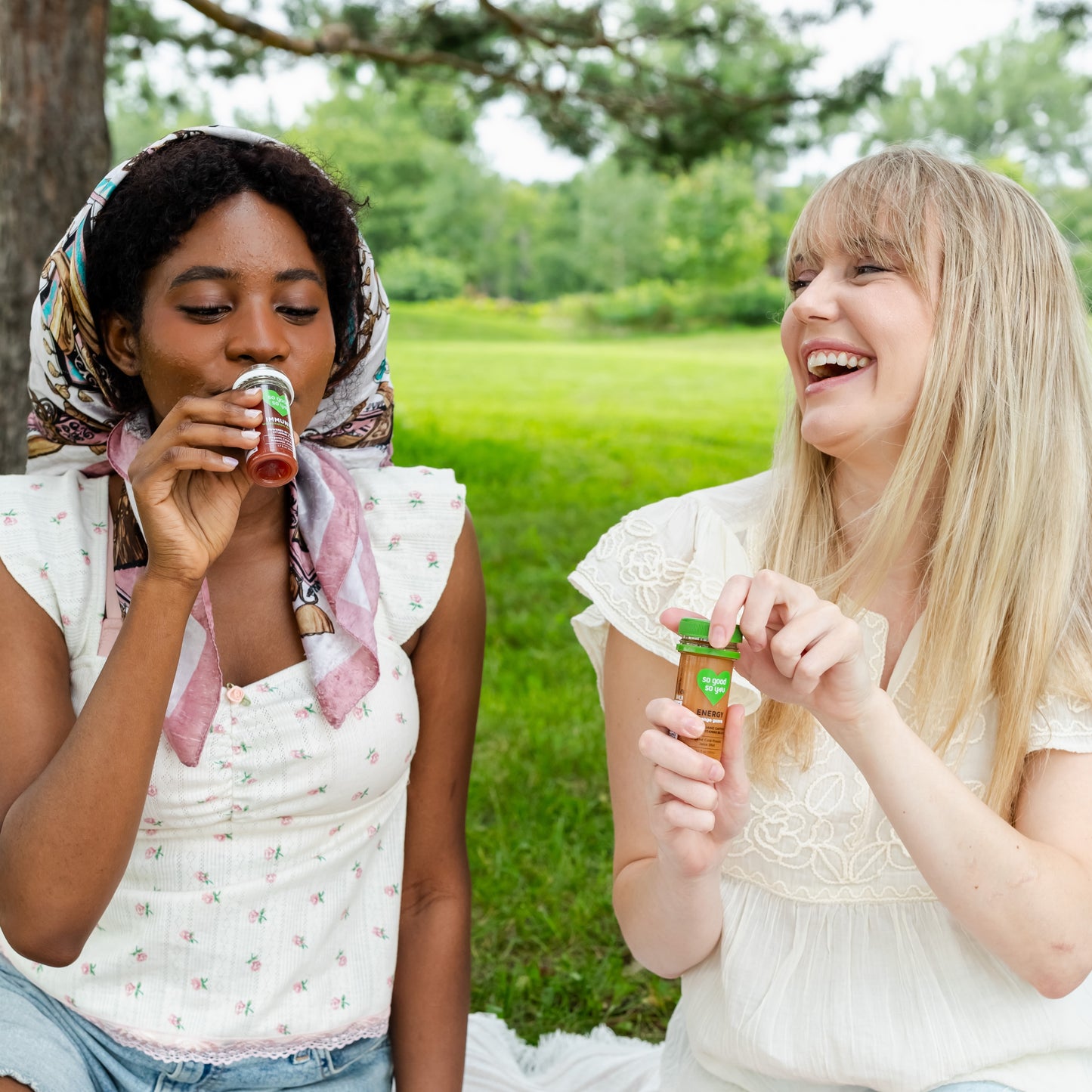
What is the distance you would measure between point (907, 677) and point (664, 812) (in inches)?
25.1

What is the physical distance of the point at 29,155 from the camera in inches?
201

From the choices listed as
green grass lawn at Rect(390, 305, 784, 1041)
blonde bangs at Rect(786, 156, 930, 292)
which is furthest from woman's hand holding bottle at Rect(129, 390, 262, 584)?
green grass lawn at Rect(390, 305, 784, 1041)

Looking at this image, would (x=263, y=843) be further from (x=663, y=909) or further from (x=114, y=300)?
(x=114, y=300)

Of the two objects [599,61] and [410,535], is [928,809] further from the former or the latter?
[599,61]

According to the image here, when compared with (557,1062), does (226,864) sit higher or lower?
higher

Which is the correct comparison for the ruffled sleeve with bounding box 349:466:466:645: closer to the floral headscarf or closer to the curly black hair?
the floral headscarf

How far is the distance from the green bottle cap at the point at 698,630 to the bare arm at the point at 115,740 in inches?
28.4

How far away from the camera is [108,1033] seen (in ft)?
7.05

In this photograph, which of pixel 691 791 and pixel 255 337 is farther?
pixel 255 337

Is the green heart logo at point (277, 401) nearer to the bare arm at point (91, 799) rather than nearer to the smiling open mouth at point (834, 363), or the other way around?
the bare arm at point (91, 799)

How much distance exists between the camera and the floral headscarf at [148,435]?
84.8 inches

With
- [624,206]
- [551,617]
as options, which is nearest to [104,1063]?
[551,617]

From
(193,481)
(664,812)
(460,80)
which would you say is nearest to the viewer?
(664,812)

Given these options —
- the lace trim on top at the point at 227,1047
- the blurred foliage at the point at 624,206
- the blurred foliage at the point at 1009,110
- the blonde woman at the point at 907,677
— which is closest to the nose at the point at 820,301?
the blonde woman at the point at 907,677
